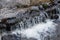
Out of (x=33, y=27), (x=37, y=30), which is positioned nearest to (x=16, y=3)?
(x=33, y=27)

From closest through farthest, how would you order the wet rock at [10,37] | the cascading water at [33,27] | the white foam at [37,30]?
the wet rock at [10,37] < the cascading water at [33,27] < the white foam at [37,30]

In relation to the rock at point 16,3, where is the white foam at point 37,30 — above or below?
below

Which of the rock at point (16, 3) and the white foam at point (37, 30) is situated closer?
the white foam at point (37, 30)

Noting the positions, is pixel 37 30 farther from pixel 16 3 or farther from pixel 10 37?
pixel 16 3

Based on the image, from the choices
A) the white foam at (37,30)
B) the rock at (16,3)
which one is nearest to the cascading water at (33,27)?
the white foam at (37,30)

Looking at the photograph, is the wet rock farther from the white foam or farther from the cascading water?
the white foam

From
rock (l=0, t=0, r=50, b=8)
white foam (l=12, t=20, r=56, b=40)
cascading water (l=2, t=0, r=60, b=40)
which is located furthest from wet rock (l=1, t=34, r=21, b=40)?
rock (l=0, t=0, r=50, b=8)

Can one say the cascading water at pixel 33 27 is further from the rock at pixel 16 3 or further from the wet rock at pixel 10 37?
the rock at pixel 16 3

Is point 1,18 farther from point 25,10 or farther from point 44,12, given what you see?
point 44,12

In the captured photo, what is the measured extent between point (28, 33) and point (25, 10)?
1700 mm

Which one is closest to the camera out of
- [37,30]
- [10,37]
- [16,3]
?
[10,37]

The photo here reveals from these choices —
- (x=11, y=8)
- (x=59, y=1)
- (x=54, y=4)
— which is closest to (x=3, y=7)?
(x=11, y=8)

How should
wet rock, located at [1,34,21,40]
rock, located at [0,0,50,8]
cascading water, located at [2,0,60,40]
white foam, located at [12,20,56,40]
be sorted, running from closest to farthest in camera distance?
1. wet rock, located at [1,34,21,40]
2. cascading water, located at [2,0,60,40]
3. white foam, located at [12,20,56,40]
4. rock, located at [0,0,50,8]

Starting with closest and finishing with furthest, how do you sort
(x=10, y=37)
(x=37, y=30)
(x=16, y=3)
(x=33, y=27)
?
1. (x=10, y=37)
2. (x=37, y=30)
3. (x=33, y=27)
4. (x=16, y=3)
